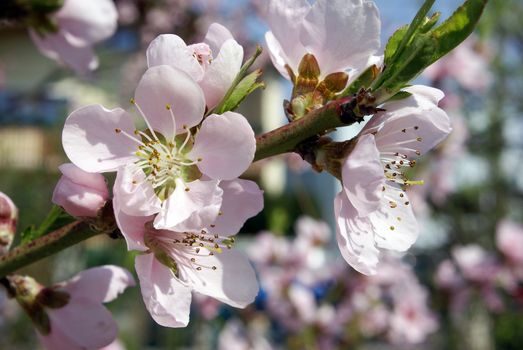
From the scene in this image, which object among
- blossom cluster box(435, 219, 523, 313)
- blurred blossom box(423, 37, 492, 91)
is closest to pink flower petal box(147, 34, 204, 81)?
blossom cluster box(435, 219, 523, 313)

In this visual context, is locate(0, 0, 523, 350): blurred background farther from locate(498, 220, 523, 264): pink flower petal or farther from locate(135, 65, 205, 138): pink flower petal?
locate(135, 65, 205, 138): pink flower petal

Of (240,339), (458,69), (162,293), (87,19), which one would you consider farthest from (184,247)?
(458,69)

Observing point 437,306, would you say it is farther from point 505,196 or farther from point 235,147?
point 235,147

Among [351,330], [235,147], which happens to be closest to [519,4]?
[351,330]

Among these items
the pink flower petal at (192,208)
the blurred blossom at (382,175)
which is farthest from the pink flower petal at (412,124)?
the pink flower petal at (192,208)

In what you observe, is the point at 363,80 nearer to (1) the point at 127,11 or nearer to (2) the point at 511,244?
(2) the point at 511,244

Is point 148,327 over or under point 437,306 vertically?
under
